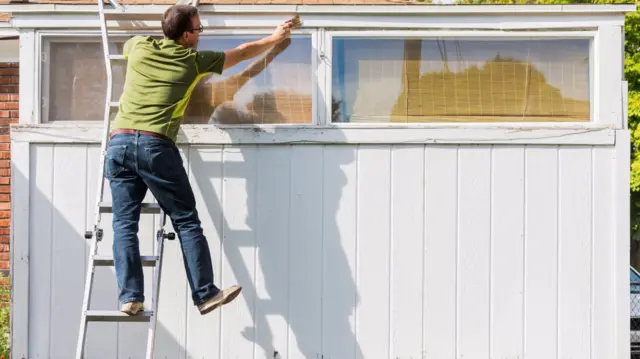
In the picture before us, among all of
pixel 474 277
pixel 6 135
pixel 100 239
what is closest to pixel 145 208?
pixel 100 239

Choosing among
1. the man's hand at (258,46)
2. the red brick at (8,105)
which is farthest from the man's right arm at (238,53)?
the red brick at (8,105)

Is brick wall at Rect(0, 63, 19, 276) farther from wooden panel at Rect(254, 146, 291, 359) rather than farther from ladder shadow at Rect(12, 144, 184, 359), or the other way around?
wooden panel at Rect(254, 146, 291, 359)

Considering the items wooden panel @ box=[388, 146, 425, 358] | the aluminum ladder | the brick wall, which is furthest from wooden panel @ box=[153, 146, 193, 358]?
the brick wall

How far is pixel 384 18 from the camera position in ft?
14.8

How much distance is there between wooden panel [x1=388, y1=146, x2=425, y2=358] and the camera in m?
4.44

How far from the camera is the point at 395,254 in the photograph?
14.6 ft

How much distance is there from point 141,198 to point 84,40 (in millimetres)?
1164

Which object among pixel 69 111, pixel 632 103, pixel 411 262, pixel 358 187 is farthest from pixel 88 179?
pixel 632 103

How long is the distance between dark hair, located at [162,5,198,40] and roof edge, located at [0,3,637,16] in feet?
1.45

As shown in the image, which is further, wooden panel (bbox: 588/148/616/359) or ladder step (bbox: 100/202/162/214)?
wooden panel (bbox: 588/148/616/359)

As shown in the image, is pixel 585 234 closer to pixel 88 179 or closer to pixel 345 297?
pixel 345 297

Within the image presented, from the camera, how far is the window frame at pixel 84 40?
4.54 m

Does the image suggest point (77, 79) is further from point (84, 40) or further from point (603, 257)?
point (603, 257)

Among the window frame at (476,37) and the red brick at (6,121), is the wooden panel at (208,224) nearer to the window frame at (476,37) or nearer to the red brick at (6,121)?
the window frame at (476,37)
